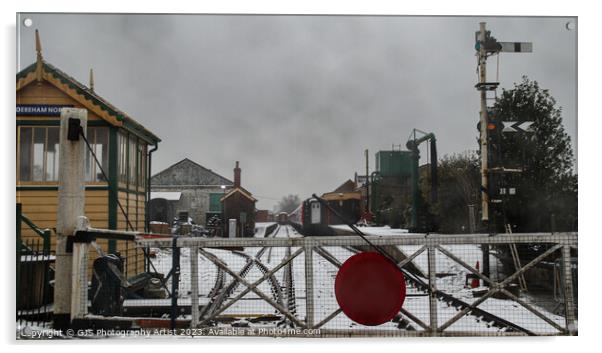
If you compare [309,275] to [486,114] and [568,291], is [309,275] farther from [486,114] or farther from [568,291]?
[486,114]

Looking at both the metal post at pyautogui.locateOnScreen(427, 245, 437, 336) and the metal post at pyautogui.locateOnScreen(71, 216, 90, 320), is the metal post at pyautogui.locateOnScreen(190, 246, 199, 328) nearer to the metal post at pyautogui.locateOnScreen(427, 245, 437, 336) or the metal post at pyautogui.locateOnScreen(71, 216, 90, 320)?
the metal post at pyautogui.locateOnScreen(71, 216, 90, 320)

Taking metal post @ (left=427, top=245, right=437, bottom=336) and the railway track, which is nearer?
metal post @ (left=427, top=245, right=437, bottom=336)

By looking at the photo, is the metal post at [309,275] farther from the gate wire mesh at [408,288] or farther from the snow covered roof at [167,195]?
the snow covered roof at [167,195]

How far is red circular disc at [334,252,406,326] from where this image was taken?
371 cm

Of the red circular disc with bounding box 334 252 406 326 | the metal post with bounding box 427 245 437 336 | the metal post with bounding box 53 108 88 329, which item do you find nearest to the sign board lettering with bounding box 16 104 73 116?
the metal post with bounding box 53 108 88 329

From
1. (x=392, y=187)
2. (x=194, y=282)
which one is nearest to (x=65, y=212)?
(x=194, y=282)

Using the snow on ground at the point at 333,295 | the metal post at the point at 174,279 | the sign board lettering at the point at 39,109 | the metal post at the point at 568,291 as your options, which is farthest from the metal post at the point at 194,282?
the metal post at the point at 568,291

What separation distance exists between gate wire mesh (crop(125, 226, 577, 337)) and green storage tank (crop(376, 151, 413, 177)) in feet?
3.05

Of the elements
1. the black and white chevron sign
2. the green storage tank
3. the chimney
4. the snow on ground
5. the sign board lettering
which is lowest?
the snow on ground

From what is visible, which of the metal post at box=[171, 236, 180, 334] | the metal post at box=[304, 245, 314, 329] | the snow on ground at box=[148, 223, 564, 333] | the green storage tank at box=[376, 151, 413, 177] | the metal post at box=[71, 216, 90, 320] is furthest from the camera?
the green storage tank at box=[376, 151, 413, 177]

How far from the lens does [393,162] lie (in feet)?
16.3

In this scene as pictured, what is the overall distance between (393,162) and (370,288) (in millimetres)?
1676

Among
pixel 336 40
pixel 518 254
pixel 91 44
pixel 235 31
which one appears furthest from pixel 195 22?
pixel 518 254

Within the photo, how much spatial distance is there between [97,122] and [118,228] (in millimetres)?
1014
